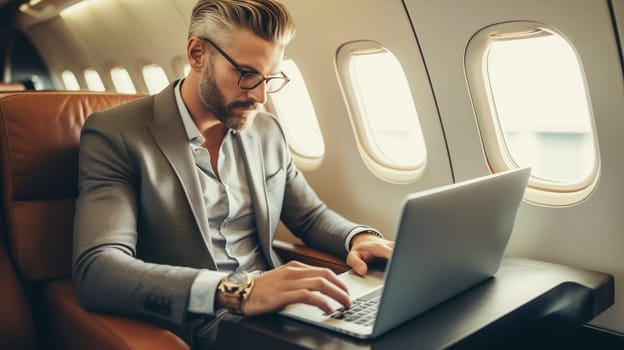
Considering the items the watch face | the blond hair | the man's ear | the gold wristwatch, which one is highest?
the blond hair

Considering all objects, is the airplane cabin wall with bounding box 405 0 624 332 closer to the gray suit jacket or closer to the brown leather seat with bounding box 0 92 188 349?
the gray suit jacket

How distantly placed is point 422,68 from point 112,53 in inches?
185

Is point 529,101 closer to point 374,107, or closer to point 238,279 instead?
point 374,107

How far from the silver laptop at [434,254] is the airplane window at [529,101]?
0.67 meters

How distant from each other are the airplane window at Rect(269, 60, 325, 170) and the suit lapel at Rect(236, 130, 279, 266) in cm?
138

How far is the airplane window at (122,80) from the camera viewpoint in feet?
22.4

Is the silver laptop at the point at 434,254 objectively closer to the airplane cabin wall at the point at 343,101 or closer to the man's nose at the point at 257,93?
the man's nose at the point at 257,93

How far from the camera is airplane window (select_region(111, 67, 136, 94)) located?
684 cm

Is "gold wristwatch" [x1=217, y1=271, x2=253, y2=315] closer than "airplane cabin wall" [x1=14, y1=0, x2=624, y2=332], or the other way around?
"gold wristwatch" [x1=217, y1=271, x2=253, y2=315]

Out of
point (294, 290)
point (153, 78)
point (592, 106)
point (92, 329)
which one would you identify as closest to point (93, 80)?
point (153, 78)

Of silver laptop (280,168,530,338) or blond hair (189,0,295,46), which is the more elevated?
blond hair (189,0,295,46)

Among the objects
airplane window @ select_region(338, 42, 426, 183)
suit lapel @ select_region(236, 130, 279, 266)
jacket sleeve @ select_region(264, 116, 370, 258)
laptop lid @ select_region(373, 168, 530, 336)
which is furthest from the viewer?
airplane window @ select_region(338, 42, 426, 183)

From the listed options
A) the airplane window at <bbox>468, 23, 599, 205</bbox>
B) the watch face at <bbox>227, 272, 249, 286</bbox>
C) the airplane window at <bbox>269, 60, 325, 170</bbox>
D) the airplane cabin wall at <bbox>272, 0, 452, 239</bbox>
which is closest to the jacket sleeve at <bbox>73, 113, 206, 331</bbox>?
the watch face at <bbox>227, 272, 249, 286</bbox>

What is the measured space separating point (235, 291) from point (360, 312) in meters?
0.29
